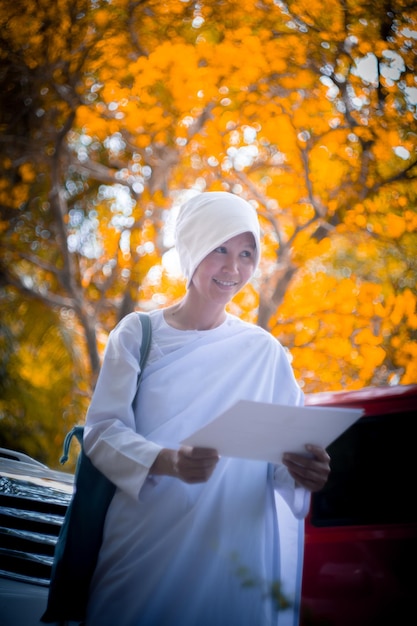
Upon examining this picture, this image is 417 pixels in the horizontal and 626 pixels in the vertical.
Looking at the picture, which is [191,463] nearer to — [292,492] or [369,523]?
[292,492]

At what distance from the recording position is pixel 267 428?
55.9 inches

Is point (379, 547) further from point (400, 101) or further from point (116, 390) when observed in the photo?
point (400, 101)

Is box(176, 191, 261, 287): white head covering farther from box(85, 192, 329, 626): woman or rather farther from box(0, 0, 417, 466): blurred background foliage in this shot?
box(0, 0, 417, 466): blurred background foliage

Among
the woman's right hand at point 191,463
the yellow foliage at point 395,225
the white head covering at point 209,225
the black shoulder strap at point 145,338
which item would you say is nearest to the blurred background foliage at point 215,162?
the yellow foliage at point 395,225

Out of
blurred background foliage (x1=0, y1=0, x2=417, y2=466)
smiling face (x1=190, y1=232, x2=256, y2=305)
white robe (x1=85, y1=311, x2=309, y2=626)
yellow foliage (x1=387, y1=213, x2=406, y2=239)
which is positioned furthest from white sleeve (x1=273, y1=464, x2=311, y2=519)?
yellow foliage (x1=387, y1=213, x2=406, y2=239)

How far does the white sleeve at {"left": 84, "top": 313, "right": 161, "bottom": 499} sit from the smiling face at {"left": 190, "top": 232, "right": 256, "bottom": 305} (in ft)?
0.88

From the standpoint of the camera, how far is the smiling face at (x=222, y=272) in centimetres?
188

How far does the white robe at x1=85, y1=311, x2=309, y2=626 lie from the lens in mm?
1632

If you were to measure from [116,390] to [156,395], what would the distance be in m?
0.13

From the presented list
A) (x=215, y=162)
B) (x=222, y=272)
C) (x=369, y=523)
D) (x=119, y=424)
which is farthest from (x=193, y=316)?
(x=215, y=162)

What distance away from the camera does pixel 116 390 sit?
5.52 feet

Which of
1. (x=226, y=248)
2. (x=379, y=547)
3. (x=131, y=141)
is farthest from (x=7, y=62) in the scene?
(x=379, y=547)

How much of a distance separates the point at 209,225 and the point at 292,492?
2.79ft

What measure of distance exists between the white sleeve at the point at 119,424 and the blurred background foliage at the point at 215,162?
2.40 metres
